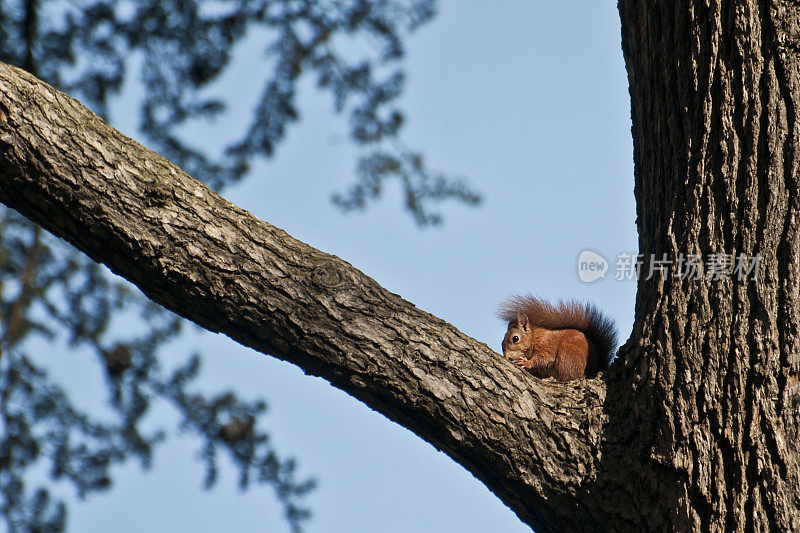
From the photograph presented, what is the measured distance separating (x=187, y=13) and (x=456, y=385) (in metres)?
2.51

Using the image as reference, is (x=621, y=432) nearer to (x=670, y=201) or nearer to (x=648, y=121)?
(x=670, y=201)

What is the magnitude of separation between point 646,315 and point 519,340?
149 cm

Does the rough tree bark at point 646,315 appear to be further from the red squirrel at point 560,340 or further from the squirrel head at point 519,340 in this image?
the squirrel head at point 519,340

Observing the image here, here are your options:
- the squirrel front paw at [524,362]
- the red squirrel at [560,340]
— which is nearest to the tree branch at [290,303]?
the red squirrel at [560,340]

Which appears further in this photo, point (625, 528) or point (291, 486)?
point (291, 486)

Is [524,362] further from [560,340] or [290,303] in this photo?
[290,303]

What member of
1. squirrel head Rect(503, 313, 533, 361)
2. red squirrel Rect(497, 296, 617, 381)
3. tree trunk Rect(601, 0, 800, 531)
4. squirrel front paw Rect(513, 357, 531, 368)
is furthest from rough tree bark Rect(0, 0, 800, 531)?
squirrel head Rect(503, 313, 533, 361)

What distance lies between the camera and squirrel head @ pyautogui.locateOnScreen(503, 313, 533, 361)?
3.27 meters

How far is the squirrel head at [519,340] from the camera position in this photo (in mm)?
3268

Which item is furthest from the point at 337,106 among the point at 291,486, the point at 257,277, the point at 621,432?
the point at 621,432

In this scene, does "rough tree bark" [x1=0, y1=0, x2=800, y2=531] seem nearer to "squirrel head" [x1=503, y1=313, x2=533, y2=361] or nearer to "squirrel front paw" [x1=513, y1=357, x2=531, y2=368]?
"squirrel front paw" [x1=513, y1=357, x2=531, y2=368]

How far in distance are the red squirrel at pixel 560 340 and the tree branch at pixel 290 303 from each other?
994mm

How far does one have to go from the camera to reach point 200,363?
3.61 m

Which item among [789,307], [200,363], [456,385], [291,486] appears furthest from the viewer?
[200,363]
